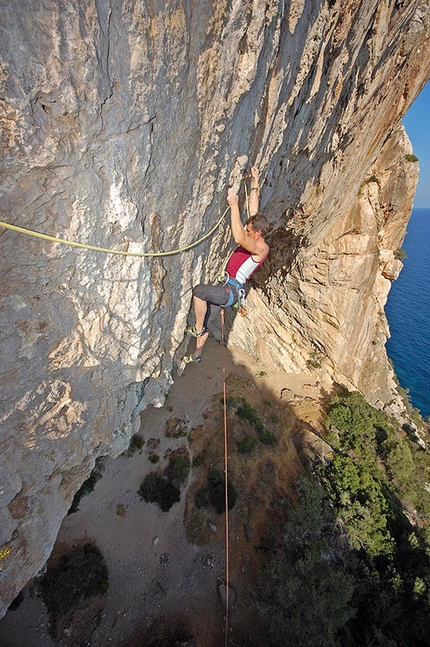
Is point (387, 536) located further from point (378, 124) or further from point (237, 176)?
point (378, 124)

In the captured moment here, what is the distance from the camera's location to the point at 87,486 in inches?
436

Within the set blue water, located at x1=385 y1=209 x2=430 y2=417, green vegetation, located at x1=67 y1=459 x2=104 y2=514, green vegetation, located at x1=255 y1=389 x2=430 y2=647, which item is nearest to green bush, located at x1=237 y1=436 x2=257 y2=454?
green vegetation, located at x1=255 y1=389 x2=430 y2=647

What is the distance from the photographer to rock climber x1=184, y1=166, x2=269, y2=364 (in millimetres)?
4672

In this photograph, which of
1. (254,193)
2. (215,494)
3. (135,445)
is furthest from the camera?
(135,445)

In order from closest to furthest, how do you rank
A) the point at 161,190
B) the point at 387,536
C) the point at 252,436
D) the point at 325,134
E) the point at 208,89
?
the point at 208,89, the point at 161,190, the point at 325,134, the point at 387,536, the point at 252,436

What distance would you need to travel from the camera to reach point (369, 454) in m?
13.7

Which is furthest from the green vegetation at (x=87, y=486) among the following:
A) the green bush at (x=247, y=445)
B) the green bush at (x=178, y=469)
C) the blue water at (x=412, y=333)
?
the blue water at (x=412, y=333)

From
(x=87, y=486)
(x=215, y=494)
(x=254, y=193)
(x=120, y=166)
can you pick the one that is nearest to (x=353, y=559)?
(x=215, y=494)

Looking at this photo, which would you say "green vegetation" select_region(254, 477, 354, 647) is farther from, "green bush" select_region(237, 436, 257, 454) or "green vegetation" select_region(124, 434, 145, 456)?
"green vegetation" select_region(124, 434, 145, 456)

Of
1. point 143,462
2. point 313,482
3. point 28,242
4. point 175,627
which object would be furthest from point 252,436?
point 28,242

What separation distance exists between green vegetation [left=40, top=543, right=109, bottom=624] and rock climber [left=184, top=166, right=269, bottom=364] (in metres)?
9.01

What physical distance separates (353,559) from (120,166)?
12964mm

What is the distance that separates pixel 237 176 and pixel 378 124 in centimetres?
753

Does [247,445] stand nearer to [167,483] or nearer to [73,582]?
[167,483]
